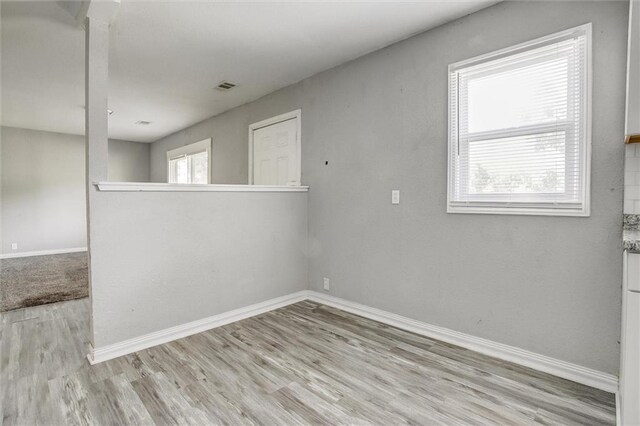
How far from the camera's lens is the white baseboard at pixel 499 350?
6.49 ft

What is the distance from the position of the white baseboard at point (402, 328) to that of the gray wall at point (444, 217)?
6 centimetres

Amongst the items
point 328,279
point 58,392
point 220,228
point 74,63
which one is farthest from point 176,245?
point 74,63

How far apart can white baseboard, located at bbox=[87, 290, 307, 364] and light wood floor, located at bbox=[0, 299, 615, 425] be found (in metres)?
0.08

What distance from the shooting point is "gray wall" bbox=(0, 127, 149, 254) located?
20.7 feet

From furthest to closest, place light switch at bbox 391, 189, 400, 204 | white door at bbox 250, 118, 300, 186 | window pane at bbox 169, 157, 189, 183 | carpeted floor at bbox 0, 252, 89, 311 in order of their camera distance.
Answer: window pane at bbox 169, 157, 189, 183 < white door at bbox 250, 118, 300, 186 < carpeted floor at bbox 0, 252, 89, 311 < light switch at bbox 391, 189, 400, 204

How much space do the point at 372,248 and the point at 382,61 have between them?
5.59 ft

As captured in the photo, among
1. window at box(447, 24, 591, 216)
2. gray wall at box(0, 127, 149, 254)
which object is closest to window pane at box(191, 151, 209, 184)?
gray wall at box(0, 127, 149, 254)

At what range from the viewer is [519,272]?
227 centimetres

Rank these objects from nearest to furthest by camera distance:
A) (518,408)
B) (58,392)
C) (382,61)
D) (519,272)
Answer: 1. (518,408)
2. (58,392)
3. (519,272)
4. (382,61)

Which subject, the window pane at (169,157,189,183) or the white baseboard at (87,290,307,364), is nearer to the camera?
the white baseboard at (87,290,307,364)

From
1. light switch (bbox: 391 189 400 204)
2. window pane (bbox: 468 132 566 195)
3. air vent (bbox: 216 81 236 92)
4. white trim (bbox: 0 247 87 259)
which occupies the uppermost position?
air vent (bbox: 216 81 236 92)

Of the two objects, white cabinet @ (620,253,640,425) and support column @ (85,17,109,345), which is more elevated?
support column @ (85,17,109,345)

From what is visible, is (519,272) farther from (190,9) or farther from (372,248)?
(190,9)

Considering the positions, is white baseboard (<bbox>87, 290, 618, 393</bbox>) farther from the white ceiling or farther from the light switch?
the white ceiling
